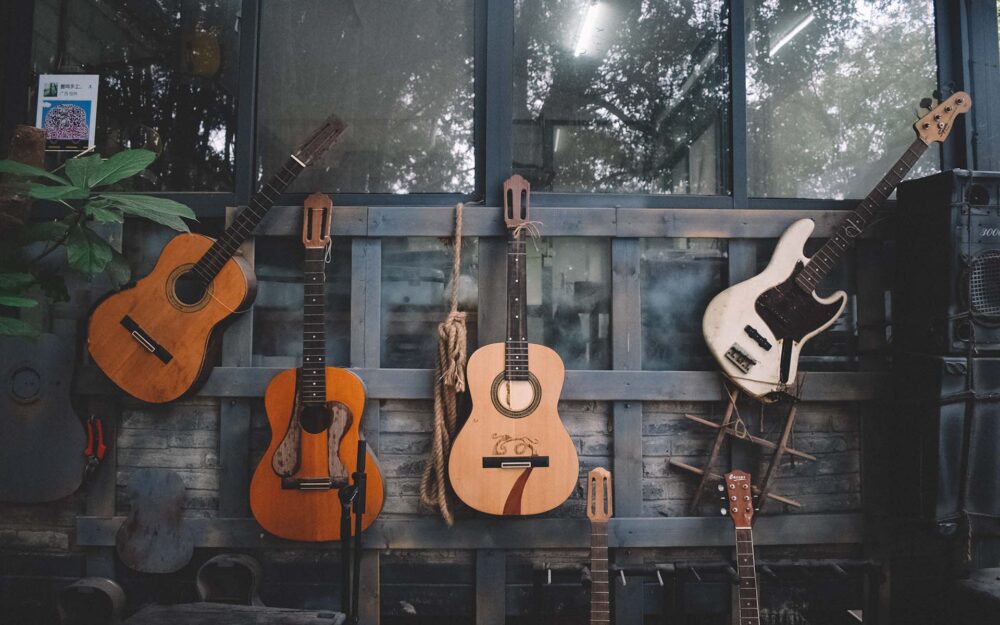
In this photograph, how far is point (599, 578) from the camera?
2344 millimetres

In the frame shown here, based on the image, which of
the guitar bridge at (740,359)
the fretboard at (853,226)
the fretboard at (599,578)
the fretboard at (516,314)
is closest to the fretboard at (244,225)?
the fretboard at (516,314)

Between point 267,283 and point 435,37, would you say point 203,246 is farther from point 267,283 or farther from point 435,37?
point 435,37

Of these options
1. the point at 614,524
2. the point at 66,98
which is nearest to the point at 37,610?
the point at 66,98

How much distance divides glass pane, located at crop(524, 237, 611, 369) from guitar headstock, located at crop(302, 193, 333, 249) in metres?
0.98

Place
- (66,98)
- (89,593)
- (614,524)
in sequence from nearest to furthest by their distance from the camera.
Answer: (89,593), (614,524), (66,98)

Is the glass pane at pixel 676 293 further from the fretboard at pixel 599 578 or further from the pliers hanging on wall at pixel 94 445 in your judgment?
the pliers hanging on wall at pixel 94 445

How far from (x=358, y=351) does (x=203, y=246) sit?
0.86 metres

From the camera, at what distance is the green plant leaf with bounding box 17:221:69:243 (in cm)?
220

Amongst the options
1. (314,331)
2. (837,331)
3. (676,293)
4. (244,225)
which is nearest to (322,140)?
(244,225)

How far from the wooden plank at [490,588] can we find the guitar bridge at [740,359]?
142 cm

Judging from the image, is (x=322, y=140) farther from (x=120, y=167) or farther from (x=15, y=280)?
(x=15, y=280)

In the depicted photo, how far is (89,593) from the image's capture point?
254 cm

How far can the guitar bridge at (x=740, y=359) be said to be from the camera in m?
2.66

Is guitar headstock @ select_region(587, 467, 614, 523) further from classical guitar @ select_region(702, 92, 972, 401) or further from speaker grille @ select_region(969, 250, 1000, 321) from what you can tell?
speaker grille @ select_region(969, 250, 1000, 321)
